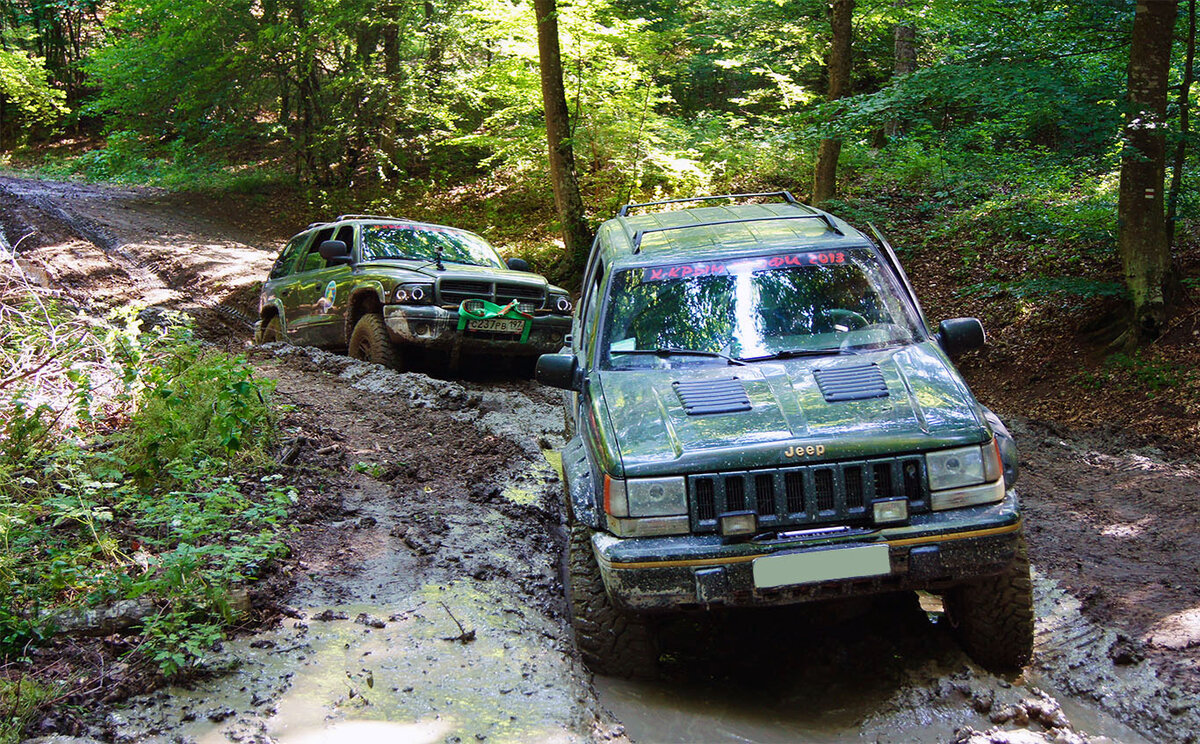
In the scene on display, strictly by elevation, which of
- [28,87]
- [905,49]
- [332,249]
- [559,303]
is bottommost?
[559,303]

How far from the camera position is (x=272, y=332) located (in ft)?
38.9

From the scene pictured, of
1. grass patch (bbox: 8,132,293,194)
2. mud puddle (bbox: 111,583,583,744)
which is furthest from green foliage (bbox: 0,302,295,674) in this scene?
grass patch (bbox: 8,132,293,194)

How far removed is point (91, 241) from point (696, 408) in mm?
17167

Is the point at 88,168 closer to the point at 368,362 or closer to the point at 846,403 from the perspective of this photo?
the point at 368,362

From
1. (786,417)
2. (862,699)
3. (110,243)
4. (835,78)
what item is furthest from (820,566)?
(110,243)

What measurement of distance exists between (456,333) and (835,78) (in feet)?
23.1

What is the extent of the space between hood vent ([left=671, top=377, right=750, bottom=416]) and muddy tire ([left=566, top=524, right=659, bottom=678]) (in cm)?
73

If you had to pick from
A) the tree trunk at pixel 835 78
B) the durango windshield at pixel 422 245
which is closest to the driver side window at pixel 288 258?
the durango windshield at pixel 422 245

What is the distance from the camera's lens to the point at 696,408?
3848 mm

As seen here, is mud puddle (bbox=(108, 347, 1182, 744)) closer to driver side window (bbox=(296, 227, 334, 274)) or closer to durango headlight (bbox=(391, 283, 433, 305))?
durango headlight (bbox=(391, 283, 433, 305))

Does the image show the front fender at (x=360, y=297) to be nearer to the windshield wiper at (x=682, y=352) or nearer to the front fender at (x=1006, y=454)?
the windshield wiper at (x=682, y=352)

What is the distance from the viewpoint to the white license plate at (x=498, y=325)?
8.80m

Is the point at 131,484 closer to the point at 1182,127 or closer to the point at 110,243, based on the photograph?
the point at 1182,127

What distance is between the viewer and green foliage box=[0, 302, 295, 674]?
3.85 metres
